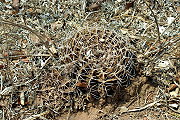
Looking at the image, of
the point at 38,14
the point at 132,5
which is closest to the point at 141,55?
the point at 132,5

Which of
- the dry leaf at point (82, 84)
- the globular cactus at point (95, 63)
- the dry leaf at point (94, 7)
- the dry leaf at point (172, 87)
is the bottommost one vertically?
the dry leaf at point (172, 87)

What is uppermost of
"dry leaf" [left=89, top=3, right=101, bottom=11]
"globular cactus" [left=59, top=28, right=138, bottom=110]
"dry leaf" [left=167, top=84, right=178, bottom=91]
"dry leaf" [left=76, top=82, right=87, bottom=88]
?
"dry leaf" [left=89, top=3, right=101, bottom=11]

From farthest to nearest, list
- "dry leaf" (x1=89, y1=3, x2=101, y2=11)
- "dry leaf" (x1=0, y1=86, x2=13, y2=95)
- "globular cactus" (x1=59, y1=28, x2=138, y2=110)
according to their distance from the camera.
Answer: "dry leaf" (x1=89, y1=3, x2=101, y2=11), "dry leaf" (x1=0, y1=86, x2=13, y2=95), "globular cactus" (x1=59, y1=28, x2=138, y2=110)

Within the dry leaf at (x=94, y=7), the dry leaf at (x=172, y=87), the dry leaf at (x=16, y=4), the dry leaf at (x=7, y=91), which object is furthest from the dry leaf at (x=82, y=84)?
the dry leaf at (x=16, y=4)

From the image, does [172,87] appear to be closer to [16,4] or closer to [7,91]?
[7,91]

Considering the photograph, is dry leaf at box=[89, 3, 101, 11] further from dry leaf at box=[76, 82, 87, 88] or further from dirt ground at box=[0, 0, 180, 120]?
dry leaf at box=[76, 82, 87, 88]

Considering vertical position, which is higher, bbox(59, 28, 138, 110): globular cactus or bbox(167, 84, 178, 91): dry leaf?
bbox(59, 28, 138, 110): globular cactus

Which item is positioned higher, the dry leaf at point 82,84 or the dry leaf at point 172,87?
the dry leaf at point 82,84

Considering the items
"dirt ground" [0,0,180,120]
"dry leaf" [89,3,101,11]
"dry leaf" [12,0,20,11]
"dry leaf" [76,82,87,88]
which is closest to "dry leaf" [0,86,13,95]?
"dirt ground" [0,0,180,120]

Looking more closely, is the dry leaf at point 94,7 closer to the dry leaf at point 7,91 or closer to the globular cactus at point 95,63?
the globular cactus at point 95,63
